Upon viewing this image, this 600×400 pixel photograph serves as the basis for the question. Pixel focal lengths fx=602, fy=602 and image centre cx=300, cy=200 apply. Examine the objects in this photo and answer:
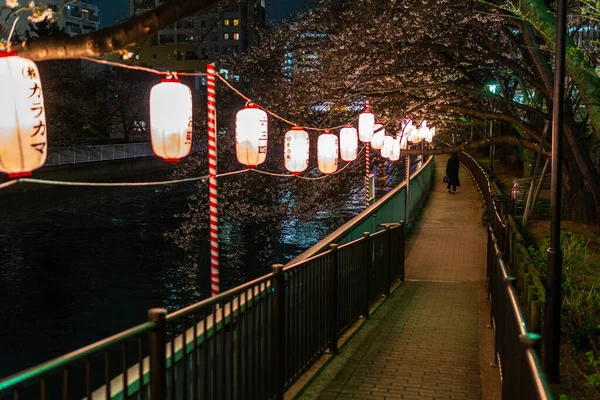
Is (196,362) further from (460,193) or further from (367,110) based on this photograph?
(460,193)

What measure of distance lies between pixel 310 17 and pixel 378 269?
12.5 metres

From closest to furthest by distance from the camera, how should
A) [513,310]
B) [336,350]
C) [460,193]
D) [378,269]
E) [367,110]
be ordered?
[513,310] → [336,350] → [378,269] → [367,110] → [460,193]

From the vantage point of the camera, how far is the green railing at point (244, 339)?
3.14m

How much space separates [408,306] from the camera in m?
10.1

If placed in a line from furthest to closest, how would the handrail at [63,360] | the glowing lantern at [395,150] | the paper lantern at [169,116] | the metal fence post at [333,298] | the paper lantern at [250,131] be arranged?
the glowing lantern at [395,150] → the paper lantern at [250,131] → the paper lantern at [169,116] → the metal fence post at [333,298] → the handrail at [63,360]

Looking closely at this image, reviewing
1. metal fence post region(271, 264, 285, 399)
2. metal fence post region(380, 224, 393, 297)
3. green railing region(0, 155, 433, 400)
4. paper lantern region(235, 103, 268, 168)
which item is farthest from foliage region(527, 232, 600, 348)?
paper lantern region(235, 103, 268, 168)

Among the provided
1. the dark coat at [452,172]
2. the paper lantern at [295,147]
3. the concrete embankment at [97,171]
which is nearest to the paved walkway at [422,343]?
the paper lantern at [295,147]

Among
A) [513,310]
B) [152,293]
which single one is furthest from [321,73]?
[513,310]

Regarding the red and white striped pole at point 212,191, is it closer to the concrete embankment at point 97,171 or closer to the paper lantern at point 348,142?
the paper lantern at point 348,142

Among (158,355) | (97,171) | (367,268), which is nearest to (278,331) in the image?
(158,355)

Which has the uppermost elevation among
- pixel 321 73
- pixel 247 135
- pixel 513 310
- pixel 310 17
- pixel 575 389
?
pixel 310 17

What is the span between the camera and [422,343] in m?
8.00

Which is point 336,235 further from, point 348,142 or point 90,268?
point 90,268

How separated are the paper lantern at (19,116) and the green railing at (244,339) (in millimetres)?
2358
